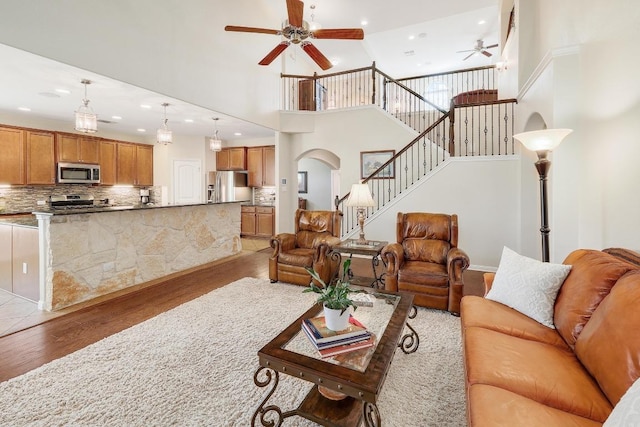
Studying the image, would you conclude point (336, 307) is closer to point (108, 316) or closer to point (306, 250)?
point (306, 250)

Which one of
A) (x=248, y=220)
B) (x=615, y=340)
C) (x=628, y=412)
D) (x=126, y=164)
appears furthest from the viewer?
(x=248, y=220)

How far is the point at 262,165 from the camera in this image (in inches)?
302

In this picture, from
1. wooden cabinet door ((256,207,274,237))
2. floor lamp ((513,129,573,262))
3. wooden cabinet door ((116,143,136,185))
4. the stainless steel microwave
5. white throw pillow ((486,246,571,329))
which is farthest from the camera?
wooden cabinet door ((256,207,274,237))

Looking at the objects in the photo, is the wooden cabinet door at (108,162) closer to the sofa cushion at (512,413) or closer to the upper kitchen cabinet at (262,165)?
the upper kitchen cabinet at (262,165)

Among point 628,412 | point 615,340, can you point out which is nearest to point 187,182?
point 615,340

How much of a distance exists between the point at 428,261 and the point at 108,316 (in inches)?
140

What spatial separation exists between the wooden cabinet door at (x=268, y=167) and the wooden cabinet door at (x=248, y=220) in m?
0.83

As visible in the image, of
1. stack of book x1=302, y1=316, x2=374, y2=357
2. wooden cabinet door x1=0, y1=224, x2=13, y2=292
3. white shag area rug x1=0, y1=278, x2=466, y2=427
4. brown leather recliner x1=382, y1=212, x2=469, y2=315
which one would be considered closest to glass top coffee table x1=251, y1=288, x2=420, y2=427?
stack of book x1=302, y1=316, x2=374, y2=357

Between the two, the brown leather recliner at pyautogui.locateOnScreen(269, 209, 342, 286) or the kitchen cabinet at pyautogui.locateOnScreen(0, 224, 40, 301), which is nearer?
the kitchen cabinet at pyautogui.locateOnScreen(0, 224, 40, 301)

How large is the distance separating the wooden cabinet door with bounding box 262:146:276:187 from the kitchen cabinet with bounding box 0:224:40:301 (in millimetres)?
4802

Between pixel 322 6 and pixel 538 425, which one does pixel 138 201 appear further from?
pixel 538 425

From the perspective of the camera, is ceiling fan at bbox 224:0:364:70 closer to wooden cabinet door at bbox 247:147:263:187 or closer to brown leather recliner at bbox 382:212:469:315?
brown leather recliner at bbox 382:212:469:315

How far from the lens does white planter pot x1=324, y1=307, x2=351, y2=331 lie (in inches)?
66.4

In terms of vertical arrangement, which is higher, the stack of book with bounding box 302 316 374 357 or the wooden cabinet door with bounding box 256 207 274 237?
the wooden cabinet door with bounding box 256 207 274 237
